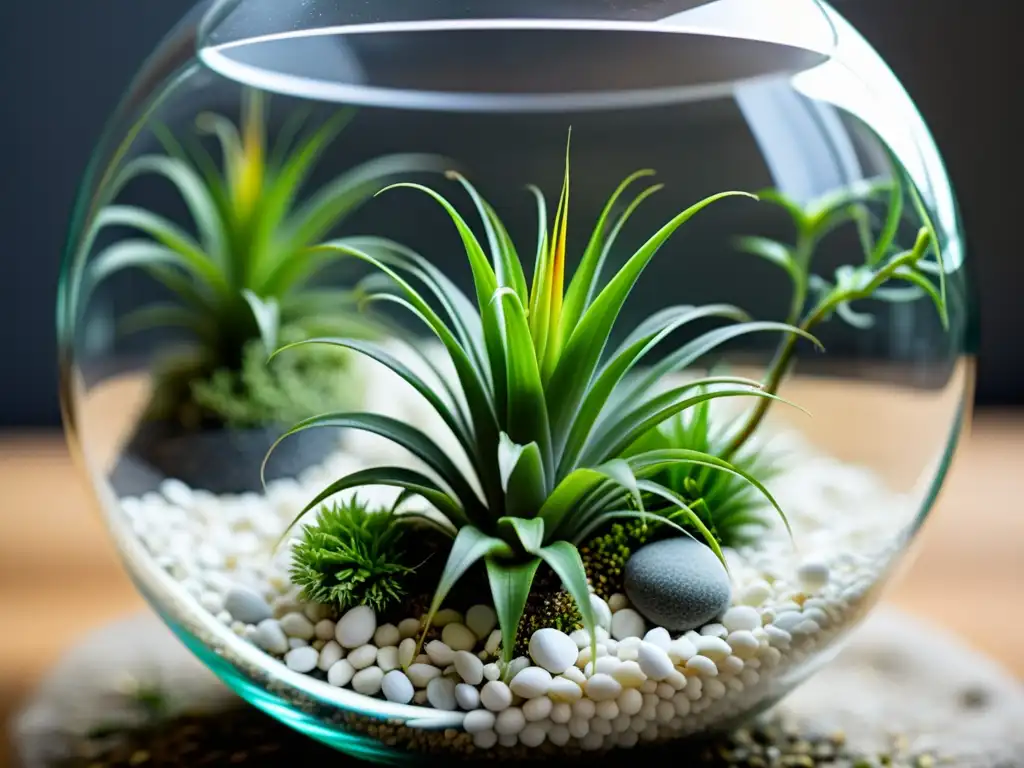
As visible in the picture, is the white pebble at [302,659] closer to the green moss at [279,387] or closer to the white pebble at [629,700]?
the white pebble at [629,700]

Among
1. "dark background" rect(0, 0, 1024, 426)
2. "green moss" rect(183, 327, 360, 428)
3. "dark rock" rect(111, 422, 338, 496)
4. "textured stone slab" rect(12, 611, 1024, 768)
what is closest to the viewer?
"textured stone slab" rect(12, 611, 1024, 768)

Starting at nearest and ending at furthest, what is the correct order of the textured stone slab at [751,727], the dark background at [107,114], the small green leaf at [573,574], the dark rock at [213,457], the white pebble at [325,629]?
the small green leaf at [573,574] < the white pebble at [325,629] < the textured stone slab at [751,727] < the dark rock at [213,457] < the dark background at [107,114]

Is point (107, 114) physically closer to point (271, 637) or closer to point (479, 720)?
point (271, 637)

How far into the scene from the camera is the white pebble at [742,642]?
67 cm

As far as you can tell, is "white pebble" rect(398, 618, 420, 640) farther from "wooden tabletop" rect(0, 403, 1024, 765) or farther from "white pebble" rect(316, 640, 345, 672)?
"wooden tabletop" rect(0, 403, 1024, 765)

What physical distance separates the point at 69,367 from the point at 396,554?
1.20ft

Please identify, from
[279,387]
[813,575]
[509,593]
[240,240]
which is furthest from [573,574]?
[240,240]

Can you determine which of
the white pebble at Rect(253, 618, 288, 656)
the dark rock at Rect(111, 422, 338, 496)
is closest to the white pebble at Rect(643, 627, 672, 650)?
the white pebble at Rect(253, 618, 288, 656)

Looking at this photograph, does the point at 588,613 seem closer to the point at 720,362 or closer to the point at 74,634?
the point at 720,362

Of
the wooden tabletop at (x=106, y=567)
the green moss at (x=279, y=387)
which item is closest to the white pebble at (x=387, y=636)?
the wooden tabletop at (x=106, y=567)

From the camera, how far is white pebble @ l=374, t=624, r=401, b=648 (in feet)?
2.14

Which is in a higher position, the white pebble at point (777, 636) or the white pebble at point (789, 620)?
the white pebble at point (789, 620)

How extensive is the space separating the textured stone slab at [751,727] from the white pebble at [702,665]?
0.09 metres

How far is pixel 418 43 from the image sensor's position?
2.74 ft
